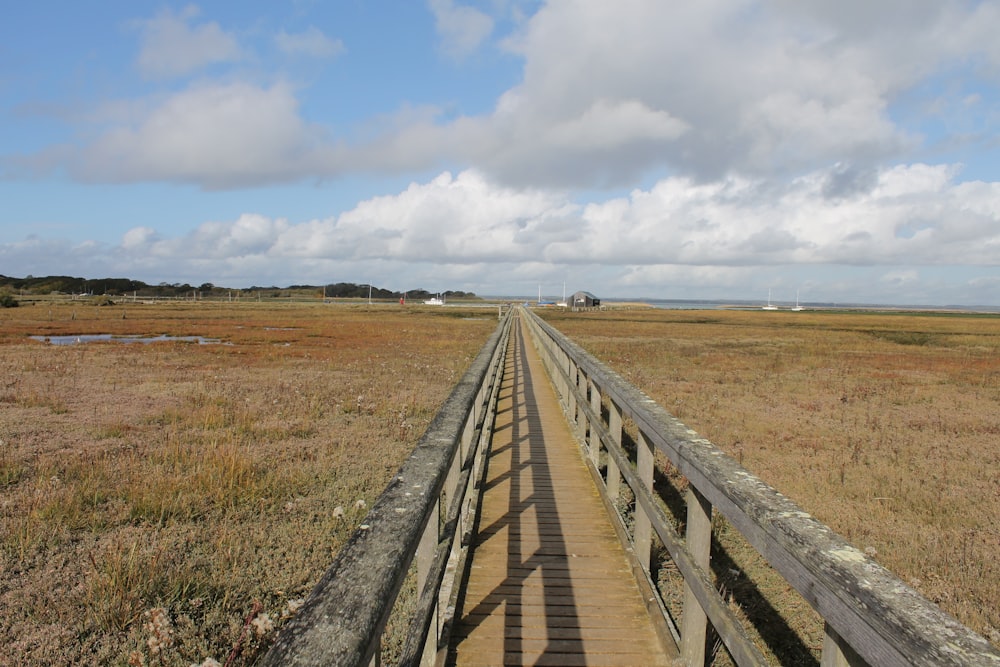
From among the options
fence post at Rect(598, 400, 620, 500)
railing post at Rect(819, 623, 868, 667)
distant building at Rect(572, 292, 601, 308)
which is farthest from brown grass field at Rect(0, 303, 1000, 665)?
distant building at Rect(572, 292, 601, 308)

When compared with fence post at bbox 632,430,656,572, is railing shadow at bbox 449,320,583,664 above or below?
below

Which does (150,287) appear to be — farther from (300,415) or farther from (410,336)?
(300,415)

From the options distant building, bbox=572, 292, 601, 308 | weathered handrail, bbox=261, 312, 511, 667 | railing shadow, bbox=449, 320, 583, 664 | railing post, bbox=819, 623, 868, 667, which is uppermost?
distant building, bbox=572, 292, 601, 308

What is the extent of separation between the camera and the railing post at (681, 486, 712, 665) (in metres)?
2.45

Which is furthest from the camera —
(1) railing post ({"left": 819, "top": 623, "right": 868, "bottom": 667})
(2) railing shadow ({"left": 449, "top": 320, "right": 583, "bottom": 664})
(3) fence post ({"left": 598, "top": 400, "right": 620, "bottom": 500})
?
(3) fence post ({"left": 598, "top": 400, "right": 620, "bottom": 500})

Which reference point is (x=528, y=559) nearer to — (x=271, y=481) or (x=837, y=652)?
(x=837, y=652)

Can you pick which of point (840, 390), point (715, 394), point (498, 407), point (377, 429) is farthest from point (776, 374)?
point (377, 429)

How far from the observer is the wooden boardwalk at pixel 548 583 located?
2971 mm

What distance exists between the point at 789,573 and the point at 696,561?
Result: 2.74 ft

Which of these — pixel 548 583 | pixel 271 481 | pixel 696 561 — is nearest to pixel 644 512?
pixel 548 583

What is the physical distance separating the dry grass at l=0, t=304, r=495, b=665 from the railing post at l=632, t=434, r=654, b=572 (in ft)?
8.23

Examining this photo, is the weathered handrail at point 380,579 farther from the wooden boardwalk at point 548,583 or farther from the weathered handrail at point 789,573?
the weathered handrail at point 789,573

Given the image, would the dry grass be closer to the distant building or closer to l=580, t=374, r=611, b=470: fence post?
l=580, t=374, r=611, b=470: fence post

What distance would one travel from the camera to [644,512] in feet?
11.8
